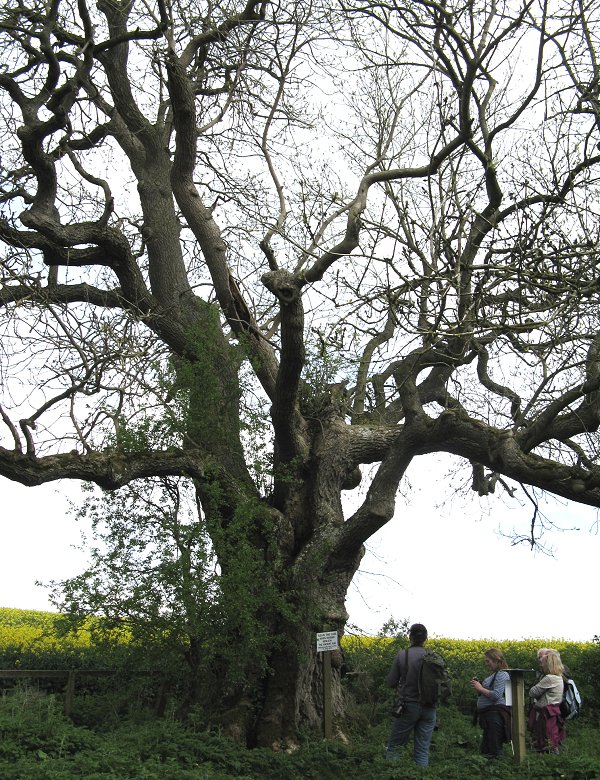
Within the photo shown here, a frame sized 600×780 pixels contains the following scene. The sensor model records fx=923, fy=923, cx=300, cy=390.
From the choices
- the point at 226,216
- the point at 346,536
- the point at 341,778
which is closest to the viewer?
the point at 341,778

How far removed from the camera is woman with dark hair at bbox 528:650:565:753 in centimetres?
1030

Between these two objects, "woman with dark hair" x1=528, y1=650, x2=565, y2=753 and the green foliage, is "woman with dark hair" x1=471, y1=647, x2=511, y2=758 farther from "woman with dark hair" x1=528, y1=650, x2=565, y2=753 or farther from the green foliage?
"woman with dark hair" x1=528, y1=650, x2=565, y2=753

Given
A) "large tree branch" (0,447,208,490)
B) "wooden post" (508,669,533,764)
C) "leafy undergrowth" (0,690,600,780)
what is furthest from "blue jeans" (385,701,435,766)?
"large tree branch" (0,447,208,490)

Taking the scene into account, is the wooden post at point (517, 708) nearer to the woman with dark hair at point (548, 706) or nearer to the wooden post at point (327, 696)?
the woman with dark hair at point (548, 706)

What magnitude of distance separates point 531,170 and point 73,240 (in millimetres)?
6123

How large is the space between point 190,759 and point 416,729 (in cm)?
252

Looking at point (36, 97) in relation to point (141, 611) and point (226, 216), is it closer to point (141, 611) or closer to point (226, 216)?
point (226, 216)

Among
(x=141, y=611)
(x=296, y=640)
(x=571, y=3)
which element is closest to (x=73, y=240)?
(x=141, y=611)

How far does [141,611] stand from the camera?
1104 centimetres

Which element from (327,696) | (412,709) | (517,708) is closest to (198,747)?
(327,696)

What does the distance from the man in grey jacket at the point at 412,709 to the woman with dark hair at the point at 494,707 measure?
0.65m

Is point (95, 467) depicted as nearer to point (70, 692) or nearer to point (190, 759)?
point (190, 759)

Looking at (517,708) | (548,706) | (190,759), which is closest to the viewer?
(190,759)

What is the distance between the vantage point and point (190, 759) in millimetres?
9328
